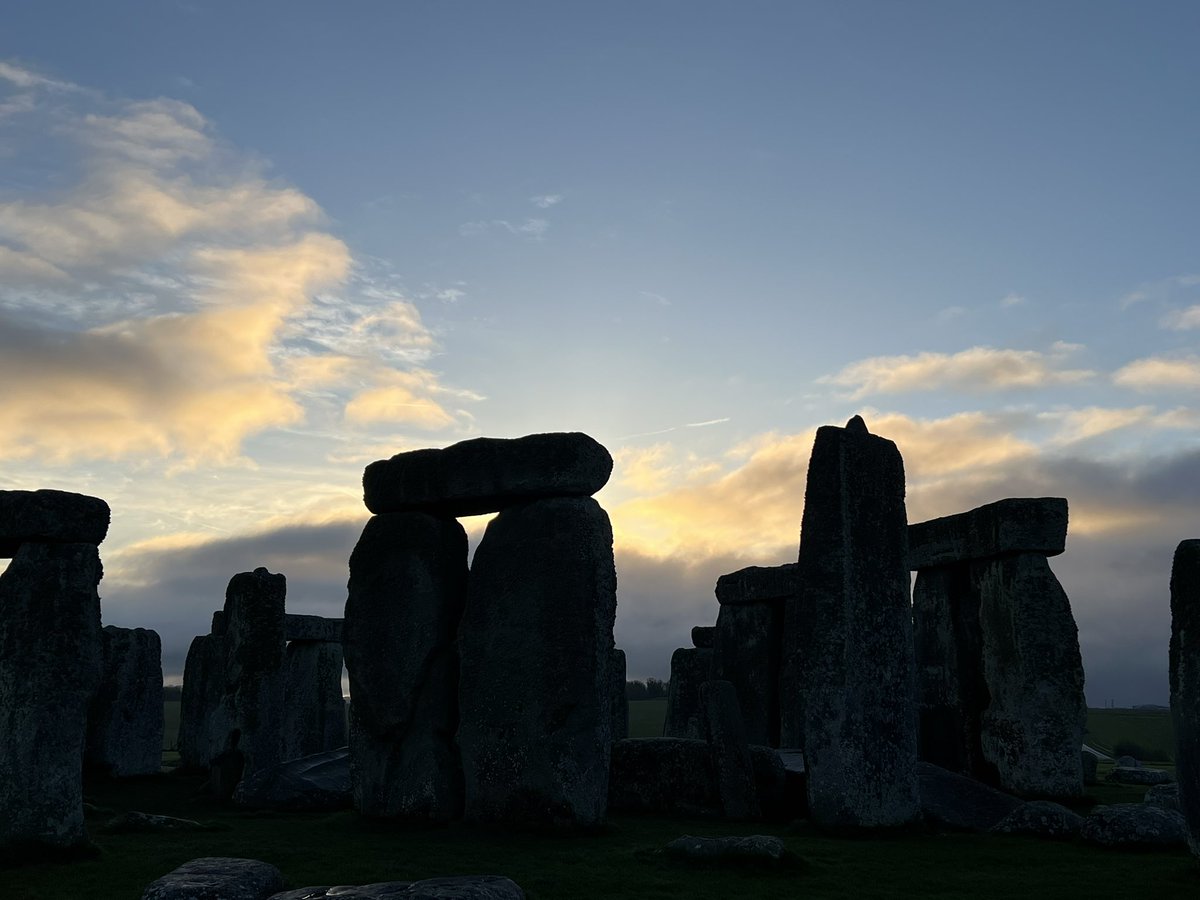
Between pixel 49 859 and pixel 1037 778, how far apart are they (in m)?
11.5

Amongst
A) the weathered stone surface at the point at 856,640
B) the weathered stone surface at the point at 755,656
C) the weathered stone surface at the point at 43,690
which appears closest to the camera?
the weathered stone surface at the point at 43,690

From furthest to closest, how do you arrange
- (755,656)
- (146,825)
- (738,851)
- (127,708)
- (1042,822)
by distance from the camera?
(755,656) → (127,708) → (146,825) → (1042,822) → (738,851)

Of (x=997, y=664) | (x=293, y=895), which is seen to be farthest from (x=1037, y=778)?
(x=293, y=895)

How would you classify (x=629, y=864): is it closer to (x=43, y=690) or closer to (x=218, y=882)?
(x=218, y=882)

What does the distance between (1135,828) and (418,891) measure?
703 centimetres

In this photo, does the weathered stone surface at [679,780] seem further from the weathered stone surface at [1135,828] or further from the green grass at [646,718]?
the green grass at [646,718]

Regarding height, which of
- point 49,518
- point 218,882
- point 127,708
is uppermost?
point 49,518

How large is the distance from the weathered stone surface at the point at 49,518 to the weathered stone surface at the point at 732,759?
21.8 ft

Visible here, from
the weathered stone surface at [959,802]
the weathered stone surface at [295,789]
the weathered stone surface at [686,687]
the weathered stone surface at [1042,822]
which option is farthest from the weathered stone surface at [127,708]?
the weathered stone surface at [1042,822]

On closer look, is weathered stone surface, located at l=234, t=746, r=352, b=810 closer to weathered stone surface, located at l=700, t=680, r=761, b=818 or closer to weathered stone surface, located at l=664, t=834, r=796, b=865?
weathered stone surface, located at l=700, t=680, r=761, b=818

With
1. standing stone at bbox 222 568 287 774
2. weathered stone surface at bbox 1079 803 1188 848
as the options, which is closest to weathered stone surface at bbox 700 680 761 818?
weathered stone surface at bbox 1079 803 1188 848

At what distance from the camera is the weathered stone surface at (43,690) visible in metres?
8.92

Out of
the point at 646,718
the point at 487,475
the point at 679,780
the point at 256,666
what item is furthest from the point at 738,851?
the point at 646,718

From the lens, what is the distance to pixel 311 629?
23.4 m
